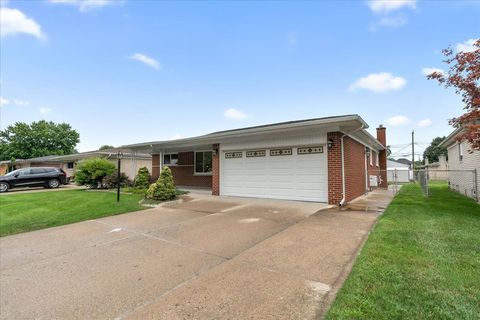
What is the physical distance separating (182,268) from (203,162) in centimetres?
1177

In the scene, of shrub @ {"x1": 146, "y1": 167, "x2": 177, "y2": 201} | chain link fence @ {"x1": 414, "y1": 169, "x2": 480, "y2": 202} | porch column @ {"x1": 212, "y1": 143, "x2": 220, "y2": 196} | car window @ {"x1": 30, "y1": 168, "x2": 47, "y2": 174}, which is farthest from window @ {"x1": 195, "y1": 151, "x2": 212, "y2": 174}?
car window @ {"x1": 30, "y1": 168, "x2": 47, "y2": 174}

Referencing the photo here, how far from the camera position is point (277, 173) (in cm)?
1021

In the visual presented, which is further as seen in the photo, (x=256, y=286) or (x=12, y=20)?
(x=12, y=20)

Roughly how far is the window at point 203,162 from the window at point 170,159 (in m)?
2.01

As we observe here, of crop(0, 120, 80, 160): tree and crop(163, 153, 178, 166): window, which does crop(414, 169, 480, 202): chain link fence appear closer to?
crop(163, 153, 178, 166): window

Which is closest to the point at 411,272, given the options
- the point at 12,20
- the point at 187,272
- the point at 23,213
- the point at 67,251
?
the point at 187,272

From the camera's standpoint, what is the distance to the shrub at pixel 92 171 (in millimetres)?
14852

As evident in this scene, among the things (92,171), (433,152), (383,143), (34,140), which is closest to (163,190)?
(92,171)

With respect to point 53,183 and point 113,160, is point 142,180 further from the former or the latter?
point 53,183

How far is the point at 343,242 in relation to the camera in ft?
15.2

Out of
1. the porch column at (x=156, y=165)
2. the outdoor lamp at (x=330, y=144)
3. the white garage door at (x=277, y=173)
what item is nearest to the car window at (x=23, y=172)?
the porch column at (x=156, y=165)

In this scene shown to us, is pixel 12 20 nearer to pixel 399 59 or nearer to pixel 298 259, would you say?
pixel 298 259

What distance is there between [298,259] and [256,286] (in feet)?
3.56

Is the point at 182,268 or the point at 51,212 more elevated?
the point at 51,212
